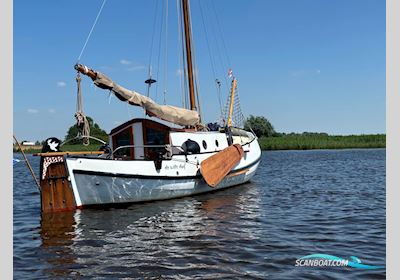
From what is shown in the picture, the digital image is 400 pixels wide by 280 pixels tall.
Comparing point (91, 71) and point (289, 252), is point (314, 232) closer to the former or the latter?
point (289, 252)

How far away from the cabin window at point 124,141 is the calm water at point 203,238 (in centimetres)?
303

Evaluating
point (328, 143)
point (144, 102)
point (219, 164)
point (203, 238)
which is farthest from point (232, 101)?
point (328, 143)

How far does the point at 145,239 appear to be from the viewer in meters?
9.46

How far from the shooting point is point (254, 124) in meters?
87.9

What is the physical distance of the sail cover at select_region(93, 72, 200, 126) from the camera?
13966 millimetres

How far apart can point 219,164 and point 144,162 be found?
4.02 metres

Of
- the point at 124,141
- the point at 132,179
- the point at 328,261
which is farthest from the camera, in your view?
the point at 124,141

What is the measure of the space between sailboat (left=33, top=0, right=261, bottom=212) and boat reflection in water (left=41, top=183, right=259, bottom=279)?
21.4 inches

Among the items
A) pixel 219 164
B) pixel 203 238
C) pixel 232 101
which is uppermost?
Result: pixel 232 101

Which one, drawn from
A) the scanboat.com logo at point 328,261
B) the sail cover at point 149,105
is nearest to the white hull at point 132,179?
the sail cover at point 149,105

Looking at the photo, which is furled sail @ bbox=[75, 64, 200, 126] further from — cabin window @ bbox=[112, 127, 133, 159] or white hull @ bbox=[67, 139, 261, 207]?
white hull @ bbox=[67, 139, 261, 207]

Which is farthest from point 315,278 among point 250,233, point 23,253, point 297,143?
point 297,143

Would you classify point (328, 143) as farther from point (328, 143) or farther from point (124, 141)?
point (124, 141)

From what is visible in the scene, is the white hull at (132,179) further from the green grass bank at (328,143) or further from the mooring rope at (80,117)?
the green grass bank at (328,143)
